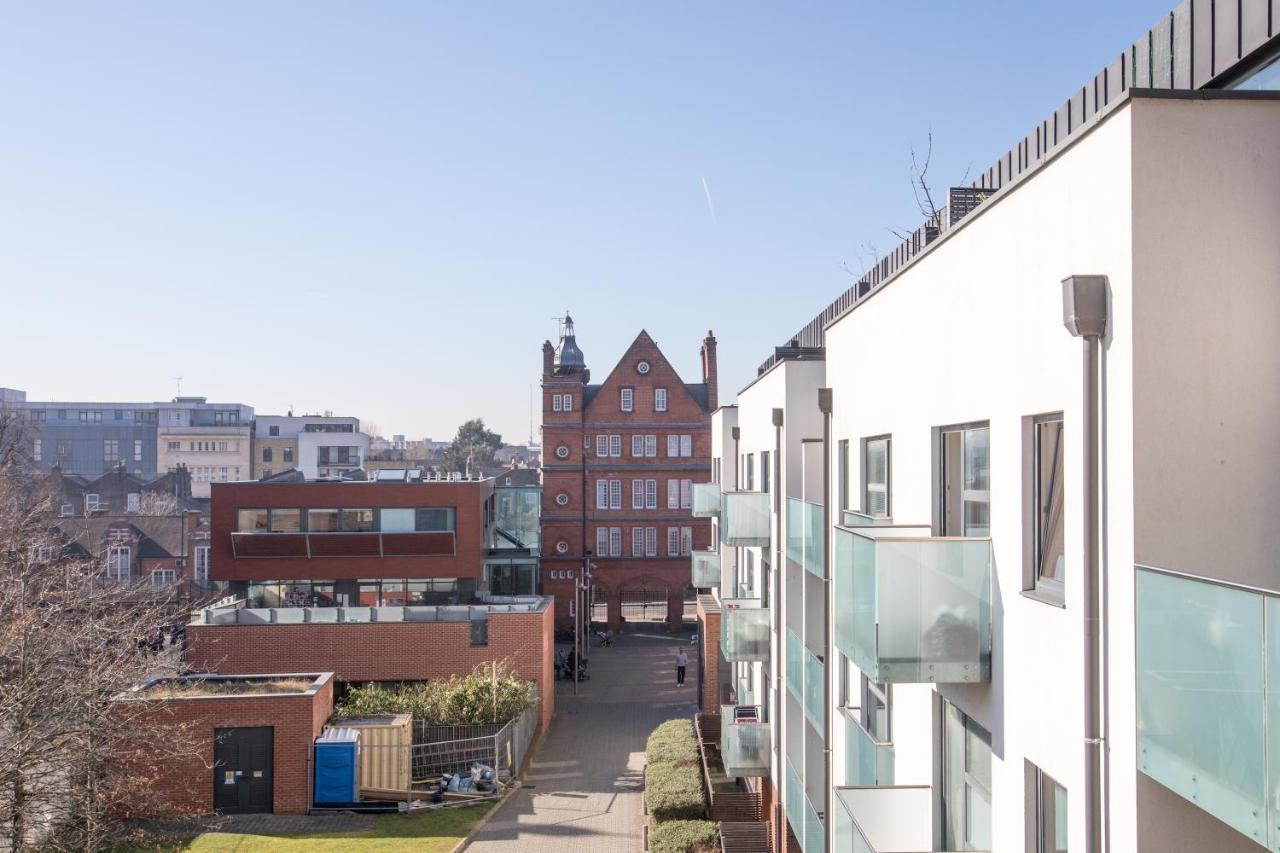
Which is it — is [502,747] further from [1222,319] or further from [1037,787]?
[1222,319]

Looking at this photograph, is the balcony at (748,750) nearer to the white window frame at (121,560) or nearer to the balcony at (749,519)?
the balcony at (749,519)

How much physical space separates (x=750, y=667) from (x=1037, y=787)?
1639 cm

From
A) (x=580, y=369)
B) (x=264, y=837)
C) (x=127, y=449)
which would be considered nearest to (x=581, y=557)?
(x=580, y=369)

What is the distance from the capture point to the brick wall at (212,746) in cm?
2183

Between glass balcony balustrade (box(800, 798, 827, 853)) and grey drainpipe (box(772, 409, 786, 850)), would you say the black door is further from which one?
glass balcony balustrade (box(800, 798, 827, 853))

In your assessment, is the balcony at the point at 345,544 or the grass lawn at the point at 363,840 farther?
the balcony at the point at 345,544

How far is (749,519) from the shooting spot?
58.6ft

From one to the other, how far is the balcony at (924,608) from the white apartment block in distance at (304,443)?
7767 centimetres

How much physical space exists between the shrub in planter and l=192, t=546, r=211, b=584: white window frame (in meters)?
35.7

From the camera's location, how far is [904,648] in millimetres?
6215

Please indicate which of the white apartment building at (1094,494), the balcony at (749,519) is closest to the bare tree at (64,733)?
the balcony at (749,519)

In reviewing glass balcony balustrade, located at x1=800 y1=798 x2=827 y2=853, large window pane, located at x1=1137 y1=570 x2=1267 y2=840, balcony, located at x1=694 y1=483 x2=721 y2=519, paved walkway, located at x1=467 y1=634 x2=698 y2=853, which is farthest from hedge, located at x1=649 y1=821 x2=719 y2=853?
large window pane, located at x1=1137 y1=570 x2=1267 y2=840

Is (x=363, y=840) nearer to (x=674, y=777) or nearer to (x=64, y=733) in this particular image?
(x=674, y=777)

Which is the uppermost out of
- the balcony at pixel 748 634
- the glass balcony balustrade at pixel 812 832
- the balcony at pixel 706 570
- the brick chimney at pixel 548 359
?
the brick chimney at pixel 548 359
